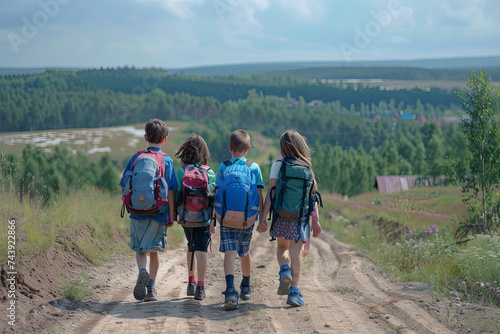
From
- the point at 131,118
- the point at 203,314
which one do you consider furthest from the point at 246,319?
the point at 131,118

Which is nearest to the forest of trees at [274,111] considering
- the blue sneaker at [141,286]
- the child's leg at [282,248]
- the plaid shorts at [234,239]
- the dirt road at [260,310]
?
the dirt road at [260,310]

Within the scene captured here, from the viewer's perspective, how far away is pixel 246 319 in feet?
18.7

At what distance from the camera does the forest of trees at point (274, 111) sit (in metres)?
44.5

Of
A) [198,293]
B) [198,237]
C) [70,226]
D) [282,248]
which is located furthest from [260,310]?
[70,226]

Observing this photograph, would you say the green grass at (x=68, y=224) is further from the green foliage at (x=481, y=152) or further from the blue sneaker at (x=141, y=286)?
the green foliage at (x=481, y=152)

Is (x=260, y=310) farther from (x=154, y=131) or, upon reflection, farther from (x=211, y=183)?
(x=154, y=131)

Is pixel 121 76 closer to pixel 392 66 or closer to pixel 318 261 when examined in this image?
pixel 392 66

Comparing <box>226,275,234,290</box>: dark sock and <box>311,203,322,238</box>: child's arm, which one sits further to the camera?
<box>311,203,322,238</box>: child's arm

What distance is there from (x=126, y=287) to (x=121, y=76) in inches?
2283

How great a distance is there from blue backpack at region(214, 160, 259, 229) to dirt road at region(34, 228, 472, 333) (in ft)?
3.26

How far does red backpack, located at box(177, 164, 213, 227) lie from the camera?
6.26m

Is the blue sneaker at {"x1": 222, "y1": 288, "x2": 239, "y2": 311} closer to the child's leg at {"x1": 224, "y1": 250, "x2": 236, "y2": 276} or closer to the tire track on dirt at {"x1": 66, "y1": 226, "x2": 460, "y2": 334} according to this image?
the tire track on dirt at {"x1": 66, "y1": 226, "x2": 460, "y2": 334}

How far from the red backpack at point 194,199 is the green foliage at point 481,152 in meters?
7.77

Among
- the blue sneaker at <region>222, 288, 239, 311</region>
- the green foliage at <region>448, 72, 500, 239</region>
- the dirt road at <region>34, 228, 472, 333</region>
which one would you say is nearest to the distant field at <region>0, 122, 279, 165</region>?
the green foliage at <region>448, 72, 500, 239</region>
